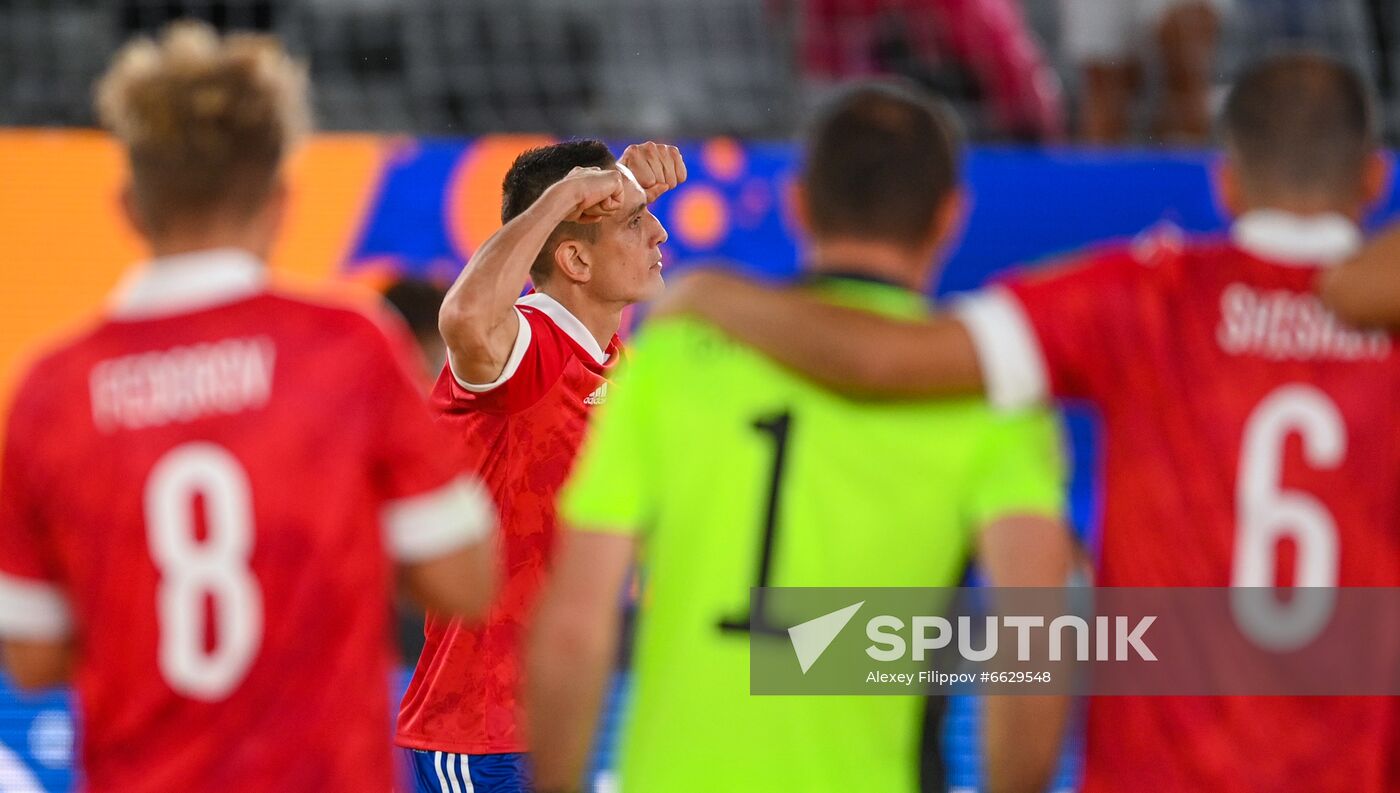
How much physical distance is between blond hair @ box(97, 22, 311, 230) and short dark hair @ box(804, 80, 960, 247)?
785mm

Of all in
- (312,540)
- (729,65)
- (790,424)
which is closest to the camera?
(312,540)

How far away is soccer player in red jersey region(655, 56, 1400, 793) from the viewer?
236 centimetres

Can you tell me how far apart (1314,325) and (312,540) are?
144cm

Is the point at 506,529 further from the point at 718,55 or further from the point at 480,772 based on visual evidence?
the point at 718,55

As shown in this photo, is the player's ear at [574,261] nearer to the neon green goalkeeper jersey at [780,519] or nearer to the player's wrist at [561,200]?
the player's wrist at [561,200]

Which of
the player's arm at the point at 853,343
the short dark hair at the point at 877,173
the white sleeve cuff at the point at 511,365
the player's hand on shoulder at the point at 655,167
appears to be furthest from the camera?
the player's hand on shoulder at the point at 655,167

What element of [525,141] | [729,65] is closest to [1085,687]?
[525,141]

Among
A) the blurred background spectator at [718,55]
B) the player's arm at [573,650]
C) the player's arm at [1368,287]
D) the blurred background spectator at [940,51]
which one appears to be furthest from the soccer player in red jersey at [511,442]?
the blurred background spectator at [940,51]

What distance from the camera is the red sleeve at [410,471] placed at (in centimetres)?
233

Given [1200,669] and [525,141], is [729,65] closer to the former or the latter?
[525,141]

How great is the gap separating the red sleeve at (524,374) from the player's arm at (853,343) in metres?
1.22

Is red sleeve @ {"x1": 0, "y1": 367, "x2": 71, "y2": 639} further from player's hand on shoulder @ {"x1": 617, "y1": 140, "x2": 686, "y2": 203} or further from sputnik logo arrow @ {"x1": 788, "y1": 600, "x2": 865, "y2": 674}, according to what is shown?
player's hand on shoulder @ {"x1": 617, "y1": 140, "x2": 686, "y2": 203}

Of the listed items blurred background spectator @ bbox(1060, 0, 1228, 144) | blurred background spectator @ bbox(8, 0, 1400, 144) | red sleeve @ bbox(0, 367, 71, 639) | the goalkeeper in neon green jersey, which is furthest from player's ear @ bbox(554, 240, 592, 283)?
blurred background spectator @ bbox(1060, 0, 1228, 144)

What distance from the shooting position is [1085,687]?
8.33 ft
